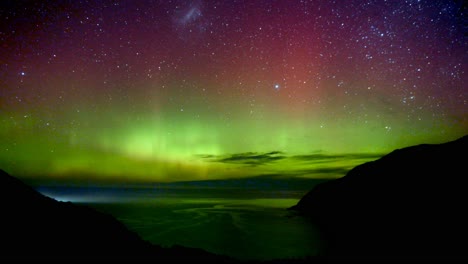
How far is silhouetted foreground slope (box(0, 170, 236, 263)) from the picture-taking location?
928 centimetres

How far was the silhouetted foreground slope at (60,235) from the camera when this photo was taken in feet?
30.5

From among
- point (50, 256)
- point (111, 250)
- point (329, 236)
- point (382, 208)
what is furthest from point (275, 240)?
point (50, 256)

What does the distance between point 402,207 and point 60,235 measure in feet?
98.8

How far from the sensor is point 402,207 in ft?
93.2

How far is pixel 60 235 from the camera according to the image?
1043 centimetres

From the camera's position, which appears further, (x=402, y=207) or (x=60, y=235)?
(x=402, y=207)

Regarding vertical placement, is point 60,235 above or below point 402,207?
above

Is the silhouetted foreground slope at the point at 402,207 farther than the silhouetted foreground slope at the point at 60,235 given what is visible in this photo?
Yes

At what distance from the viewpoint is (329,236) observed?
26.6 meters

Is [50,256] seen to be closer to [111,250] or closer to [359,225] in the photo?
[111,250]

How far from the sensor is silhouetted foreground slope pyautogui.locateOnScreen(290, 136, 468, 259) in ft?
62.2

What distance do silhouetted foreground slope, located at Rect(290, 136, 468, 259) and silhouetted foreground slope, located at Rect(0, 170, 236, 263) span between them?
12016 mm

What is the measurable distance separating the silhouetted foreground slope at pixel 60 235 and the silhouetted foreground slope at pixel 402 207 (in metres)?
12.0

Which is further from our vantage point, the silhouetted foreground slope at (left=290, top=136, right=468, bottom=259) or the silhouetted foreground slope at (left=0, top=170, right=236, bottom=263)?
the silhouetted foreground slope at (left=290, top=136, right=468, bottom=259)
